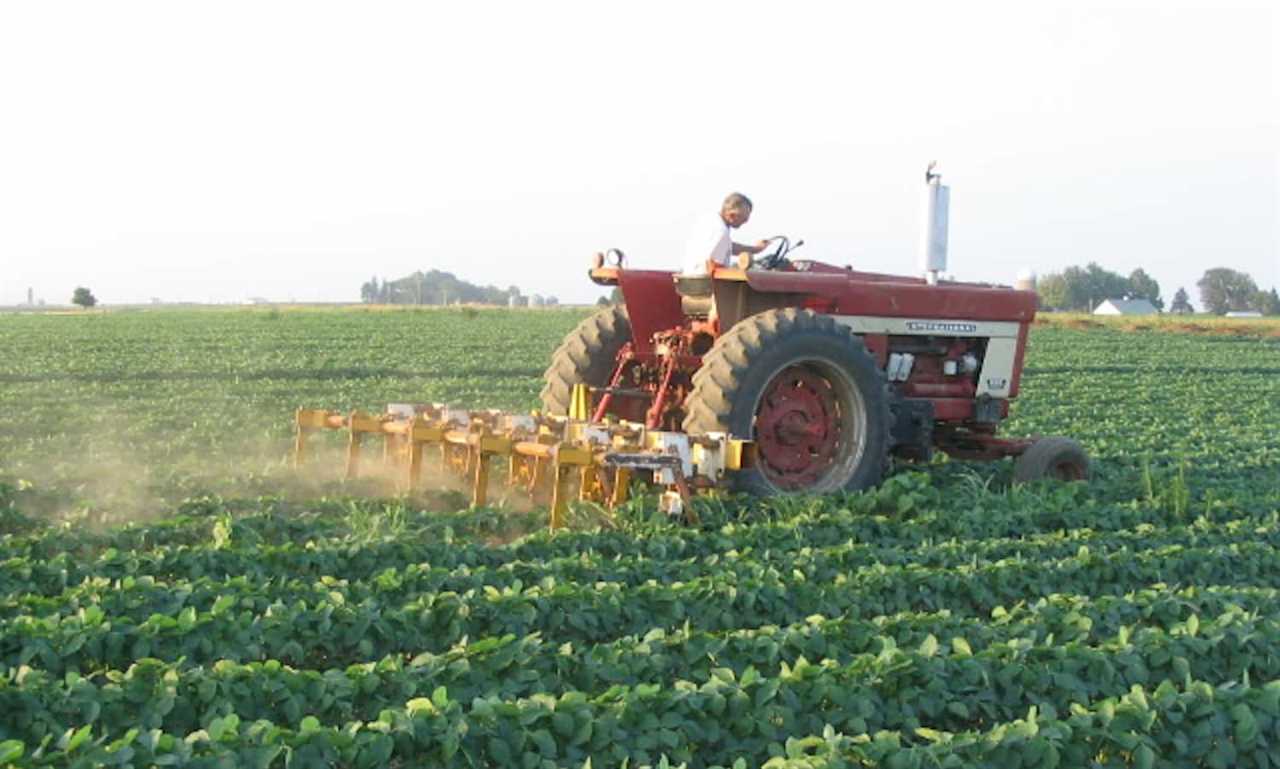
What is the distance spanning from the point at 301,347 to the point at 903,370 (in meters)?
20.5

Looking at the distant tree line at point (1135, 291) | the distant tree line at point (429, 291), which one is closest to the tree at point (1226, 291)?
the distant tree line at point (1135, 291)

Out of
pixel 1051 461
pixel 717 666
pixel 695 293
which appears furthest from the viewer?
pixel 1051 461

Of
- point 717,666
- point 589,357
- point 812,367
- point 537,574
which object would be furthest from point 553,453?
point 717,666

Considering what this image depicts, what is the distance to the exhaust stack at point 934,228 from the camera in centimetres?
863

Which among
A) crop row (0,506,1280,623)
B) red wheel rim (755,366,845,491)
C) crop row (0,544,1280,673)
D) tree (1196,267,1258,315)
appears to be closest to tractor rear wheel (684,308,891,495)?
red wheel rim (755,366,845,491)

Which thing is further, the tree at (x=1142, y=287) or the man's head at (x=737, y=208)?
the tree at (x=1142, y=287)

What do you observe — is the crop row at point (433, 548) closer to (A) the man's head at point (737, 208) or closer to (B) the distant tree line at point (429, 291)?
(A) the man's head at point (737, 208)

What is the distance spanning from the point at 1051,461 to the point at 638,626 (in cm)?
479

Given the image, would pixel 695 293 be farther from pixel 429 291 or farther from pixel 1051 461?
pixel 429 291

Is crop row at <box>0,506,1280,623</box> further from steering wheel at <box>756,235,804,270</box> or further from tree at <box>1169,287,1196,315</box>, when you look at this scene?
tree at <box>1169,287,1196,315</box>

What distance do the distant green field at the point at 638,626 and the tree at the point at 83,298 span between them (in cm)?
A: 7567

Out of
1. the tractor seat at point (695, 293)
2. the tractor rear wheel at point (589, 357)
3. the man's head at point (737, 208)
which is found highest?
the man's head at point (737, 208)

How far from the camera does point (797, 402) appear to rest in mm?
7934

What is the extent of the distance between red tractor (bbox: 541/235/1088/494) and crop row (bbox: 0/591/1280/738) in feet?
7.24
